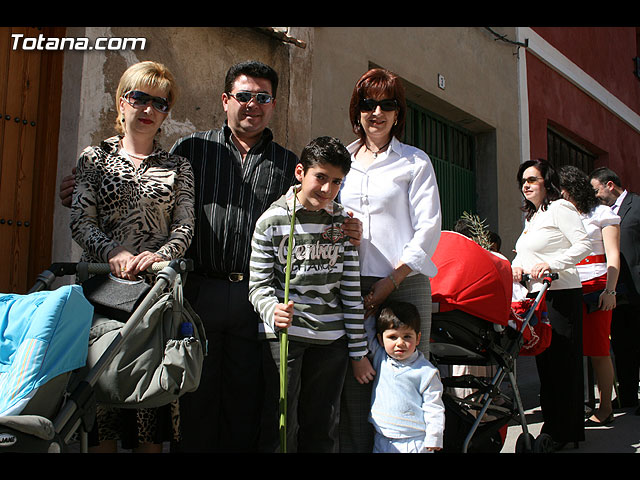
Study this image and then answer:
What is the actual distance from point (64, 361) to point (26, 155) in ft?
9.36

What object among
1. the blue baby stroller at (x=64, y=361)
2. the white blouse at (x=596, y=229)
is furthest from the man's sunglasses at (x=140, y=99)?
the white blouse at (x=596, y=229)

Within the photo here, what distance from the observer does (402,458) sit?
115 inches

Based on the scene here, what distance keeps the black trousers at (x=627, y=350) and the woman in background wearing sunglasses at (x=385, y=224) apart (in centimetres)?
384

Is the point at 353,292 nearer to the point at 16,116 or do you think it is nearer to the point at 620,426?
the point at 16,116

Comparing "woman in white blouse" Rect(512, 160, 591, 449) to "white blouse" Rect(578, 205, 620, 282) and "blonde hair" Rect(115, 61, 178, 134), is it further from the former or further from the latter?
"blonde hair" Rect(115, 61, 178, 134)

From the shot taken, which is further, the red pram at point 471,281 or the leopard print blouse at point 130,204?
the red pram at point 471,281

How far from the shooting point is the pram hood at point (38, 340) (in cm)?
206

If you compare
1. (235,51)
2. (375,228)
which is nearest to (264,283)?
(375,228)

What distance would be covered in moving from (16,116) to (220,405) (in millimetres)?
2785

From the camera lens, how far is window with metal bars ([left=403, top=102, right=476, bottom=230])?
344 inches

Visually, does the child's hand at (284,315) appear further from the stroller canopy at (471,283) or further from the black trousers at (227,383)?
the stroller canopy at (471,283)

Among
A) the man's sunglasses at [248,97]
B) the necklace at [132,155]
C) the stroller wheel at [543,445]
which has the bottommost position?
the stroller wheel at [543,445]

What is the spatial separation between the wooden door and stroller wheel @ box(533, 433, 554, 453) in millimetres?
3597
